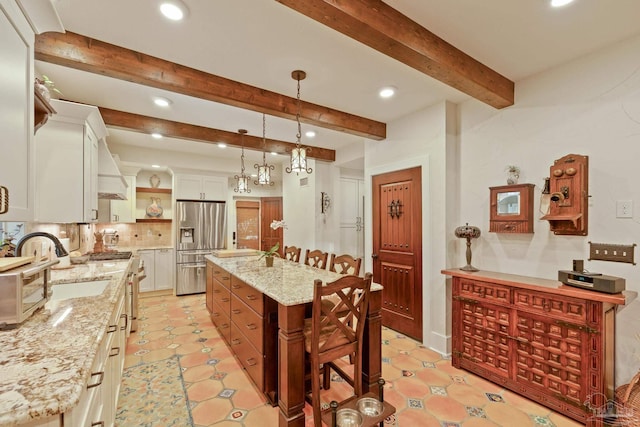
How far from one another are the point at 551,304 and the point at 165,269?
18.9 feet

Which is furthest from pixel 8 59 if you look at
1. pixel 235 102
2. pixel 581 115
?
pixel 581 115

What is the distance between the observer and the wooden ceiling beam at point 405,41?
1.55 metres

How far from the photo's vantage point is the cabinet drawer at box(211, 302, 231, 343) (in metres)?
3.09

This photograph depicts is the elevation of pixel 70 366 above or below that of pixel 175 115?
below

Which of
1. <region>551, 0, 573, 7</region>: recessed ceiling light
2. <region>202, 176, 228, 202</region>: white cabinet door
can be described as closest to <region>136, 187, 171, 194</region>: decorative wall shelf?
<region>202, 176, 228, 202</region>: white cabinet door

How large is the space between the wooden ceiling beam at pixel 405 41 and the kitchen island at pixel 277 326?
1.71 metres

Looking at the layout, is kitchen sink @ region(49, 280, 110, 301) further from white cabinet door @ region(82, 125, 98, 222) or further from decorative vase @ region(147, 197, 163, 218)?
decorative vase @ region(147, 197, 163, 218)

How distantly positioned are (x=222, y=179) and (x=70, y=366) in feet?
17.0

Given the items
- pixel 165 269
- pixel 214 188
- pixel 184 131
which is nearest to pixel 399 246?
pixel 184 131

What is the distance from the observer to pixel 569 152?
92.4 inches

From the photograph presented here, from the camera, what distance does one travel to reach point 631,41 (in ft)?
6.70

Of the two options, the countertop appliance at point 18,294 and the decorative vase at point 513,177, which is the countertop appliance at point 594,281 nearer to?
the decorative vase at point 513,177

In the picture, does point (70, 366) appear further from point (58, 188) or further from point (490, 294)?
point (490, 294)

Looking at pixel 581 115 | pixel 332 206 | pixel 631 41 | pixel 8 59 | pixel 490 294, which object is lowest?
pixel 490 294
